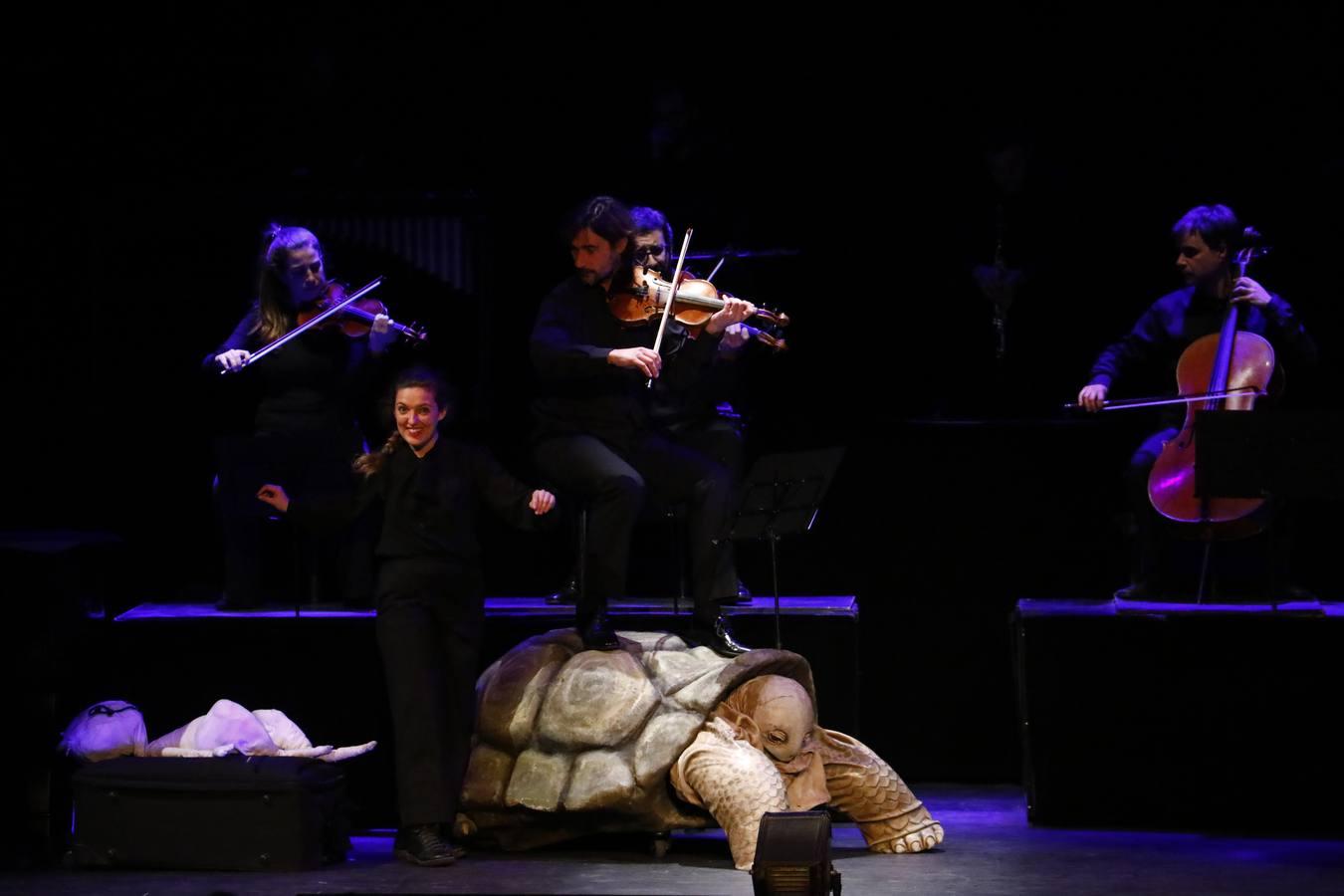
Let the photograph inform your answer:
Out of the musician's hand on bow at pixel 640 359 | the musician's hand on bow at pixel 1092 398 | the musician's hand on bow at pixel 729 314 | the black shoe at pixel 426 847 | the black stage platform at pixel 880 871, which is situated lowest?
the black stage platform at pixel 880 871

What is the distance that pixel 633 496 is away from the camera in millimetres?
7543

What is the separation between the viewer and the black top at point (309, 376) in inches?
324

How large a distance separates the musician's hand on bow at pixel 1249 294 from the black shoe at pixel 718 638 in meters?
2.20

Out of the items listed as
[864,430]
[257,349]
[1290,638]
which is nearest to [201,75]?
[257,349]

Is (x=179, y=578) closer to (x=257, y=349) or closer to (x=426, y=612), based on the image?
(x=257, y=349)

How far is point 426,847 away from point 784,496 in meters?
1.70

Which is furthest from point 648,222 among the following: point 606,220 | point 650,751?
point 650,751

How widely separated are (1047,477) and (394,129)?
3185mm

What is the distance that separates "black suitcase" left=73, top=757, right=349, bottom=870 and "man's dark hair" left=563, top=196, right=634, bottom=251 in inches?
83.2

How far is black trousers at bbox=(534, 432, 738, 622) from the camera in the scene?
755cm

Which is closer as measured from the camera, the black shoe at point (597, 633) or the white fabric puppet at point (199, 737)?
the white fabric puppet at point (199, 737)

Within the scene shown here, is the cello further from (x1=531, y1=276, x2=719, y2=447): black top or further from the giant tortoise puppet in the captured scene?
(x1=531, y1=276, x2=719, y2=447): black top

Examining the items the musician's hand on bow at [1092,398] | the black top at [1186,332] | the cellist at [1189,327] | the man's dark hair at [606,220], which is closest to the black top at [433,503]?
the man's dark hair at [606,220]

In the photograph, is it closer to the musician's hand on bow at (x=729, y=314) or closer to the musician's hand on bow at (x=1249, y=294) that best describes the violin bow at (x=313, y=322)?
the musician's hand on bow at (x=729, y=314)
